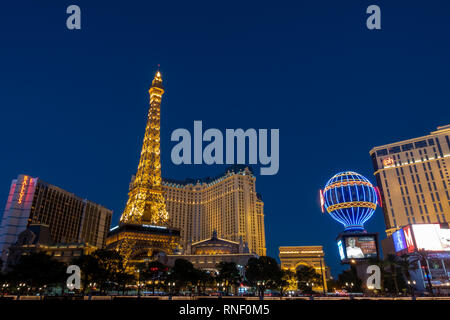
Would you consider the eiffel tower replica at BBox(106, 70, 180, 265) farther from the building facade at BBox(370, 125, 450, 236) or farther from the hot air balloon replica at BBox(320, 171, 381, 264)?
the building facade at BBox(370, 125, 450, 236)

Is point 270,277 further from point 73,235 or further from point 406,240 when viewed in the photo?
point 73,235

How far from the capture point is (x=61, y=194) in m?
144

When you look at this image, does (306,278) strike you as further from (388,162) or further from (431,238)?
(388,162)

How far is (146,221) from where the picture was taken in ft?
365

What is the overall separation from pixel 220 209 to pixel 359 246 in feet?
325

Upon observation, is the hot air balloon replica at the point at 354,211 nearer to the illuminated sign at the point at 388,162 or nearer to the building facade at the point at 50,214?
the illuminated sign at the point at 388,162

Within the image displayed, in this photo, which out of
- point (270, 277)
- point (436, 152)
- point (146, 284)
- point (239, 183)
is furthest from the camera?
point (239, 183)

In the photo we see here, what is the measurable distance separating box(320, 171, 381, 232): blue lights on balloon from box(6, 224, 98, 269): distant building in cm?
8690

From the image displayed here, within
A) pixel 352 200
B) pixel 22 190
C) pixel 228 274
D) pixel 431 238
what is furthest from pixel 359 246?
pixel 22 190

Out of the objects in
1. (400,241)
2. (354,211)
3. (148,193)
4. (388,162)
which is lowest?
(400,241)

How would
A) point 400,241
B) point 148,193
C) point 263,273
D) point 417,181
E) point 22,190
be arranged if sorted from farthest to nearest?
point 417,181, point 22,190, point 148,193, point 400,241, point 263,273

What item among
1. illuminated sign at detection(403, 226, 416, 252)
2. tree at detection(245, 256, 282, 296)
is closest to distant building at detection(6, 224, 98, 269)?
tree at detection(245, 256, 282, 296)
